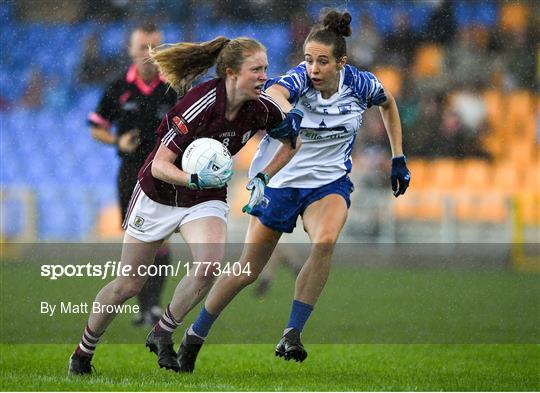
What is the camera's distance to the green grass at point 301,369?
532 centimetres

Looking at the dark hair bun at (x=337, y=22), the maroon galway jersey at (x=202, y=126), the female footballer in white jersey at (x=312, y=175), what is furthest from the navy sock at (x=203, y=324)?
the dark hair bun at (x=337, y=22)

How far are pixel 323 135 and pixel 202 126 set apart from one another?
0.97 meters

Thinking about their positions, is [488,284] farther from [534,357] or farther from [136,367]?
[136,367]

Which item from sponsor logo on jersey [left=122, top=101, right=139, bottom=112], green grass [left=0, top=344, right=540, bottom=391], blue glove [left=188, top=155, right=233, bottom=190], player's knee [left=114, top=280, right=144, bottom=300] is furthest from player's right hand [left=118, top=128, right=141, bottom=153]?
blue glove [left=188, top=155, right=233, bottom=190]

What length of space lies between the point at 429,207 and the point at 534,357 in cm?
638

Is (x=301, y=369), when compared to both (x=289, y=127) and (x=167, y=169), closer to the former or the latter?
(x=289, y=127)

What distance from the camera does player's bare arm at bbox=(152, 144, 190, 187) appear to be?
5.08 m

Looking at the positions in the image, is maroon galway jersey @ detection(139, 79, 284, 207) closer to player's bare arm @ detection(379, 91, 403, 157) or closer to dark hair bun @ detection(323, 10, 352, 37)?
dark hair bun @ detection(323, 10, 352, 37)

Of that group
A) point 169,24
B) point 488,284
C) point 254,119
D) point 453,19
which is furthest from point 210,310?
point 453,19

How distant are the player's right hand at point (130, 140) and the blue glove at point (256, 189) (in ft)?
7.12

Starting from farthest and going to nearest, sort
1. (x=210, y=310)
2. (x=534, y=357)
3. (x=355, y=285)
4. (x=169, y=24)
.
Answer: (x=169, y=24) → (x=355, y=285) → (x=534, y=357) → (x=210, y=310)

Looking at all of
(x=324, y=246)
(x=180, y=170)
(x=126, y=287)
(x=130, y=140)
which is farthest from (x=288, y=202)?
(x=130, y=140)

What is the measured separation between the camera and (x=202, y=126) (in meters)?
5.28

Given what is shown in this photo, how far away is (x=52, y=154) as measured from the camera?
508 inches
